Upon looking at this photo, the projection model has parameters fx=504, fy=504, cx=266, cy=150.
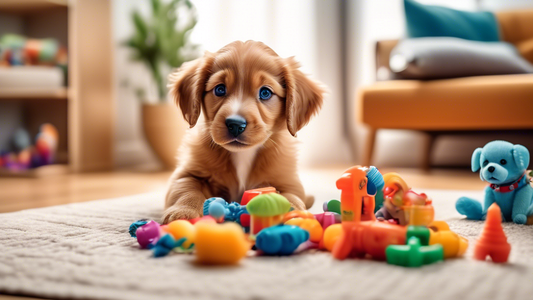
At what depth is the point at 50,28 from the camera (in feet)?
12.4

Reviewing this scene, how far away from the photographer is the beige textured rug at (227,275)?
834 millimetres

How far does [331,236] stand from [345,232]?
7 cm

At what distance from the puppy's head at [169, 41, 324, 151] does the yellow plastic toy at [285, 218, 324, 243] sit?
0.35 m

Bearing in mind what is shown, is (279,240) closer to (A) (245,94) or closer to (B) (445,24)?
(A) (245,94)

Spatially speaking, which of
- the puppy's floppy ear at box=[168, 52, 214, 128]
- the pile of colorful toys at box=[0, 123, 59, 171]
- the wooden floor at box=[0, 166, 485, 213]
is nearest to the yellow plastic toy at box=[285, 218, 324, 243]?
the puppy's floppy ear at box=[168, 52, 214, 128]

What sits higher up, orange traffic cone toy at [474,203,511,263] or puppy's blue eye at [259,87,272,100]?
puppy's blue eye at [259,87,272,100]

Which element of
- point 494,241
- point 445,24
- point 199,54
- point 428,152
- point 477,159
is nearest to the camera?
point 494,241

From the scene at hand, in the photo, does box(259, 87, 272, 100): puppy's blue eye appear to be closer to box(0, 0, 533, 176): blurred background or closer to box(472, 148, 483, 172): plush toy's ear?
box(472, 148, 483, 172): plush toy's ear

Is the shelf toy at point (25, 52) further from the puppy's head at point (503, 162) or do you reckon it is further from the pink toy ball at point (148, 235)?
the puppy's head at point (503, 162)

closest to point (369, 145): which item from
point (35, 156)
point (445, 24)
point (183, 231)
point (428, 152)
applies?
point (428, 152)

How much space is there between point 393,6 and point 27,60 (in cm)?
304

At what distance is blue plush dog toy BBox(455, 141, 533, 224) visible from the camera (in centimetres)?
149

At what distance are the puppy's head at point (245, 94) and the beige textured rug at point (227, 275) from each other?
1.42 feet

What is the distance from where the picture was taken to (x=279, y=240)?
106 centimetres
